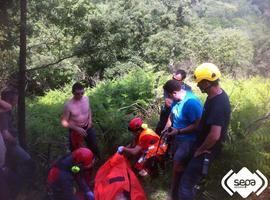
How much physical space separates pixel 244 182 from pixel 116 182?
160 centimetres

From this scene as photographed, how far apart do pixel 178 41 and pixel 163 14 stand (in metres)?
4.59

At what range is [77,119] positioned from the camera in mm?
5938

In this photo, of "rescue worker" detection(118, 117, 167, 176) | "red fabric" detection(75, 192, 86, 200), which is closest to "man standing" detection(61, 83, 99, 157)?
"rescue worker" detection(118, 117, 167, 176)

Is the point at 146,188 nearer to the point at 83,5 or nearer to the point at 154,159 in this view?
the point at 154,159

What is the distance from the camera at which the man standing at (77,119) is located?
5848 mm

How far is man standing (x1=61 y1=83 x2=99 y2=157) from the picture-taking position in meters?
5.85

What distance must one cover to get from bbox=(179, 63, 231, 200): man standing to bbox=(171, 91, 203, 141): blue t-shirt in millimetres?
363

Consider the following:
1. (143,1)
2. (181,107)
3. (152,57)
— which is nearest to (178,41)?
(152,57)

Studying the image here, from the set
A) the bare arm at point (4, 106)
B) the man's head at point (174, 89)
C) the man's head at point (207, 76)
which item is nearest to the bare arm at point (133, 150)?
the man's head at point (174, 89)

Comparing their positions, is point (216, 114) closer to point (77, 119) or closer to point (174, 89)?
point (174, 89)

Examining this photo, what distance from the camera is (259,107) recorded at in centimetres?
620

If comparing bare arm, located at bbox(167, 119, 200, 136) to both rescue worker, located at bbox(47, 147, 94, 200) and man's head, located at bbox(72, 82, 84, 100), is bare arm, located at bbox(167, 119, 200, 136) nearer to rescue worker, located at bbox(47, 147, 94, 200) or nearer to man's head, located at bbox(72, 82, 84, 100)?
rescue worker, located at bbox(47, 147, 94, 200)

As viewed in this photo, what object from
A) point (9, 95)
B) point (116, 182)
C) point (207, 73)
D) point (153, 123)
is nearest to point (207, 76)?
point (207, 73)

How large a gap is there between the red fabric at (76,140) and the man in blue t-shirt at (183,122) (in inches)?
71.0
